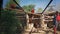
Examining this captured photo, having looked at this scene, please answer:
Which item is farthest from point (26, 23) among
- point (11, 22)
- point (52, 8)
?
point (52, 8)

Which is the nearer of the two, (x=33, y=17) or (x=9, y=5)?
(x=9, y=5)

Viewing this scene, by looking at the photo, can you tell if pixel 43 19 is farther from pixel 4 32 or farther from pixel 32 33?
pixel 4 32

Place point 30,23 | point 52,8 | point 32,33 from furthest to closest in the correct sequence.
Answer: point 52,8, point 30,23, point 32,33

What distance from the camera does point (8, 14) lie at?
6.43 meters

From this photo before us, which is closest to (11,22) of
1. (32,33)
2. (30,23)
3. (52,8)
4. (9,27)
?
(9,27)

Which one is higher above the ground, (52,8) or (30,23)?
(52,8)

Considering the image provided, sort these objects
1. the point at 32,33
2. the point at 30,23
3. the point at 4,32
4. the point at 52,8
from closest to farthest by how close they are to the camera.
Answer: the point at 4,32 < the point at 32,33 < the point at 30,23 < the point at 52,8

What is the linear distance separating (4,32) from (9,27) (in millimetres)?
261

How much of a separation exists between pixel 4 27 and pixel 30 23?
1.98 metres

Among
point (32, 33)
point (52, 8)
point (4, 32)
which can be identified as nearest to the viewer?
point (4, 32)

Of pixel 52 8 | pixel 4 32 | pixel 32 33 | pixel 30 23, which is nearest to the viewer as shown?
pixel 4 32

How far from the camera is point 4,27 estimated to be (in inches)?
254

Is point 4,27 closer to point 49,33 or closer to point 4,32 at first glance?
point 4,32

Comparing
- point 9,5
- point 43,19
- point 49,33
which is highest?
point 9,5
